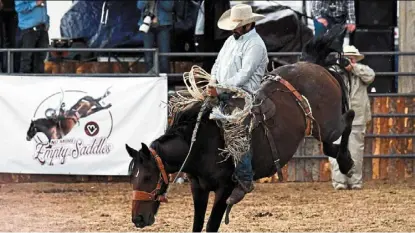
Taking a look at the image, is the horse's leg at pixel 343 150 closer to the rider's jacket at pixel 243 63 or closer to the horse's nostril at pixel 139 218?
the rider's jacket at pixel 243 63

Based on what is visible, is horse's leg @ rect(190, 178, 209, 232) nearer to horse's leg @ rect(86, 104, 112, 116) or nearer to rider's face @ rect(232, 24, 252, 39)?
rider's face @ rect(232, 24, 252, 39)

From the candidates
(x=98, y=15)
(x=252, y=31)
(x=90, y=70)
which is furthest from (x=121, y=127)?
(x=252, y=31)

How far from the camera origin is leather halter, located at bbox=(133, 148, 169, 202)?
7.64 m

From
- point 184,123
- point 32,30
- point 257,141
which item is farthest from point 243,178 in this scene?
point 32,30

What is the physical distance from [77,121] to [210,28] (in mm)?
2684

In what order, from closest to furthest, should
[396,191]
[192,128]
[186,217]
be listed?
[192,128]
[186,217]
[396,191]

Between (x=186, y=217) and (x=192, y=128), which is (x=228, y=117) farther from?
(x=186, y=217)

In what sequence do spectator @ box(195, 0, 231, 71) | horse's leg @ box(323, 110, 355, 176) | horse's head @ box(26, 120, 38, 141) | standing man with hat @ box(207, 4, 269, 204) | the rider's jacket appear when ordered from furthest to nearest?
spectator @ box(195, 0, 231, 71), horse's head @ box(26, 120, 38, 141), horse's leg @ box(323, 110, 355, 176), the rider's jacket, standing man with hat @ box(207, 4, 269, 204)

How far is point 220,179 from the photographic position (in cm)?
812

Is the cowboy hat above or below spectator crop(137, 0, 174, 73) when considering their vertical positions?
above

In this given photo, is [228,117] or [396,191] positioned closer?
[228,117]

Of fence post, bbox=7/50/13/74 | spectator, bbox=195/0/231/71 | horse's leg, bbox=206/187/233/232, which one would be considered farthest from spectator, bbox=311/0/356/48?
horse's leg, bbox=206/187/233/232

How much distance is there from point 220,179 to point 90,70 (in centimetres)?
555

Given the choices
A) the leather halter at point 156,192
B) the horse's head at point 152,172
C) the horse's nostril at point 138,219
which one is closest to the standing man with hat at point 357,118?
the horse's head at point 152,172
